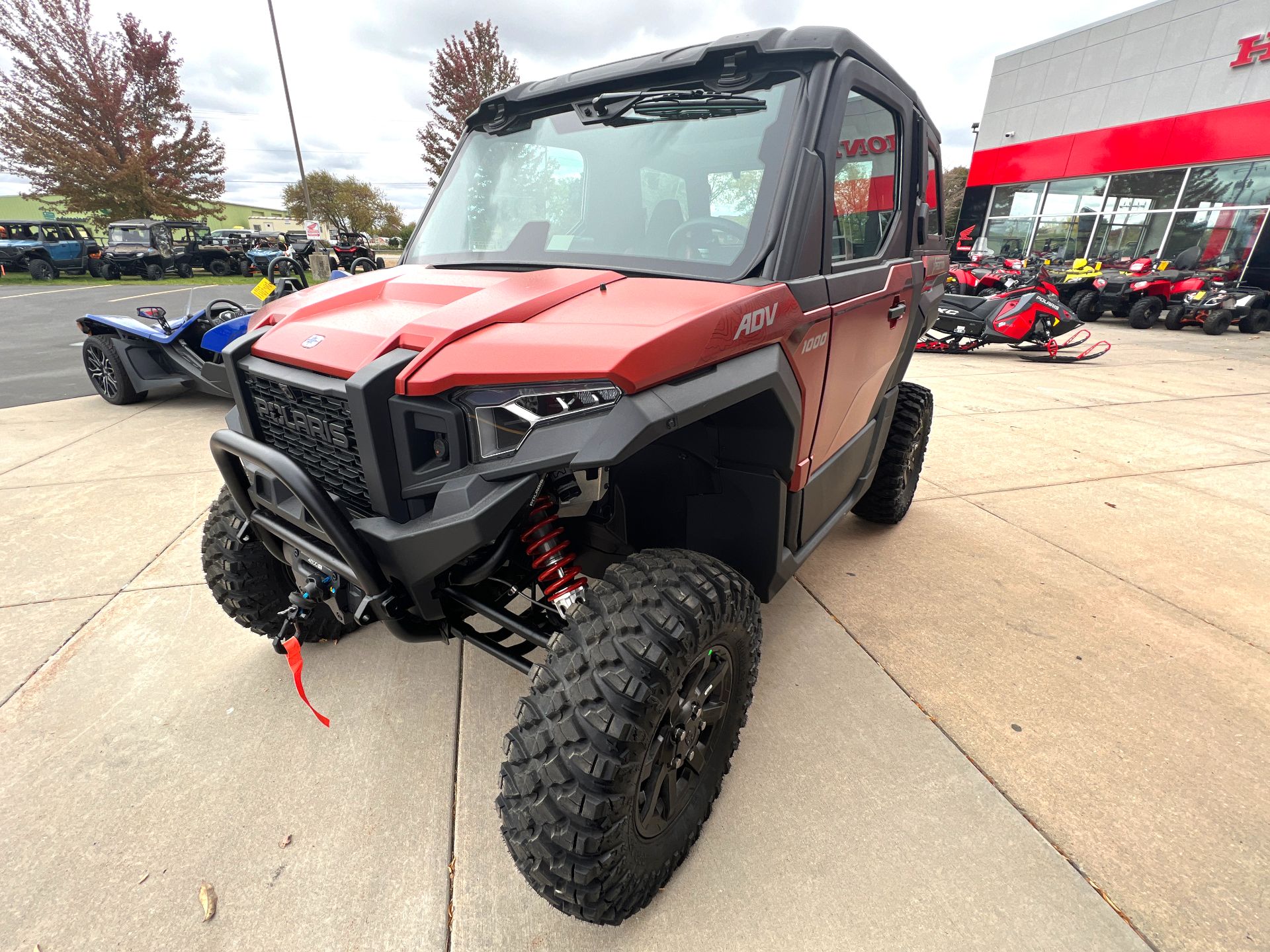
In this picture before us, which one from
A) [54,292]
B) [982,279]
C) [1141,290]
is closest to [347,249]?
[54,292]

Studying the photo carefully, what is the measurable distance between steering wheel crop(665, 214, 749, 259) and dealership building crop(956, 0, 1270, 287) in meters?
13.5

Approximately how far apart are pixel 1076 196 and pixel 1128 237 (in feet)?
7.68

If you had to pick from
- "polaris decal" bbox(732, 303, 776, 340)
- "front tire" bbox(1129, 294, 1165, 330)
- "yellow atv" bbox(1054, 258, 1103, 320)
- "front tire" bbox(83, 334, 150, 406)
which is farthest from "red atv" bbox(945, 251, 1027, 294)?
"front tire" bbox(83, 334, 150, 406)

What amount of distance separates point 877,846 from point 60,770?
2.52 meters

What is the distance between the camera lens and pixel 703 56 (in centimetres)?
180

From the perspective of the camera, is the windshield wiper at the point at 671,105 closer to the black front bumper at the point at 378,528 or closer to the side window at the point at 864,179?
the side window at the point at 864,179

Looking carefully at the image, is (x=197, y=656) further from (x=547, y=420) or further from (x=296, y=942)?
(x=547, y=420)

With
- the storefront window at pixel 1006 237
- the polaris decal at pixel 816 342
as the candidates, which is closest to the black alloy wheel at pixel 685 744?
the polaris decal at pixel 816 342

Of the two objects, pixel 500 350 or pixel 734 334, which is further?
pixel 734 334

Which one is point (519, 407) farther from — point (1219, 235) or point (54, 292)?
point (54, 292)

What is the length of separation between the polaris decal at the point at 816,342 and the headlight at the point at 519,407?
2.45 feet

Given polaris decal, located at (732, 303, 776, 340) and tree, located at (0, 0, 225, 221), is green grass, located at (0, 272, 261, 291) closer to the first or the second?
tree, located at (0, 0, 225, 221)

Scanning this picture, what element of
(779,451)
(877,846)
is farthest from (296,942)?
(779,451)

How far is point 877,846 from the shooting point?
1710mm
